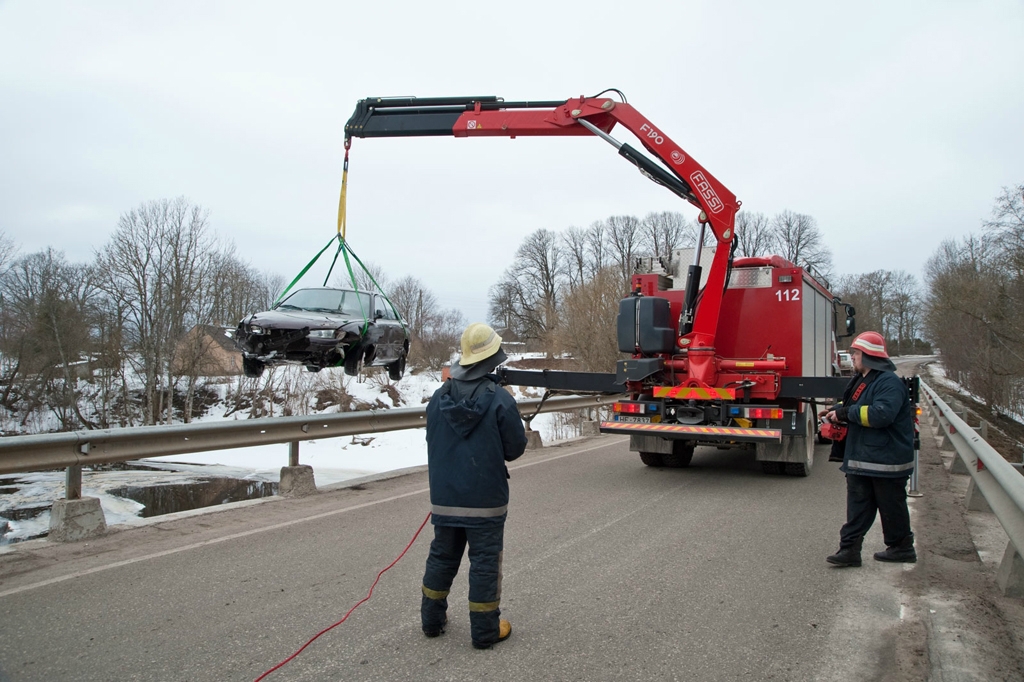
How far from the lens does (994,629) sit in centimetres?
388

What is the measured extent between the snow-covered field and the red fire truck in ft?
13.8

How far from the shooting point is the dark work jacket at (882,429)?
193 inches

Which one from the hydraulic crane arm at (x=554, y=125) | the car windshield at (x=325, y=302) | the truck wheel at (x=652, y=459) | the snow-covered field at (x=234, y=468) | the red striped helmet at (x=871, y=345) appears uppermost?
the hydraulic crane arm at (x=554, y=125)

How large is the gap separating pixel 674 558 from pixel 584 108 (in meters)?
6.15

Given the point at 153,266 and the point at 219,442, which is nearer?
the point at 219,442

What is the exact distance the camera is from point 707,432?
8.20 metres

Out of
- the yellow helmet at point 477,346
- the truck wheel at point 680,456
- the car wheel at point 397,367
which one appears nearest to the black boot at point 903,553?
the yellow helmet at point 477,346

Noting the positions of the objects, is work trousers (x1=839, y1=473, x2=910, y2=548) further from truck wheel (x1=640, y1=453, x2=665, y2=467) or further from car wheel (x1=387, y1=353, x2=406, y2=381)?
car wheel (x1=387, y1=353, x2=406, y2=381)

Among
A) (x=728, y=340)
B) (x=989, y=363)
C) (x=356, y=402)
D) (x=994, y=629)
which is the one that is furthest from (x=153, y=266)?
(x=989, y=363)

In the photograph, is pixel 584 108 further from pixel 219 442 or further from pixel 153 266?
pixel 153 266

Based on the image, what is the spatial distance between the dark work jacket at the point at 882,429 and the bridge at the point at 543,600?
801mm

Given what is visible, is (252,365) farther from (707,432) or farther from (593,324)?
(593,324)

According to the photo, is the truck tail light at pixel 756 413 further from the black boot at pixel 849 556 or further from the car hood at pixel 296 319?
the car hood at pixel 296 319

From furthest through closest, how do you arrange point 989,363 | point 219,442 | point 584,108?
point 989,363
point 584,108
point 219,442
